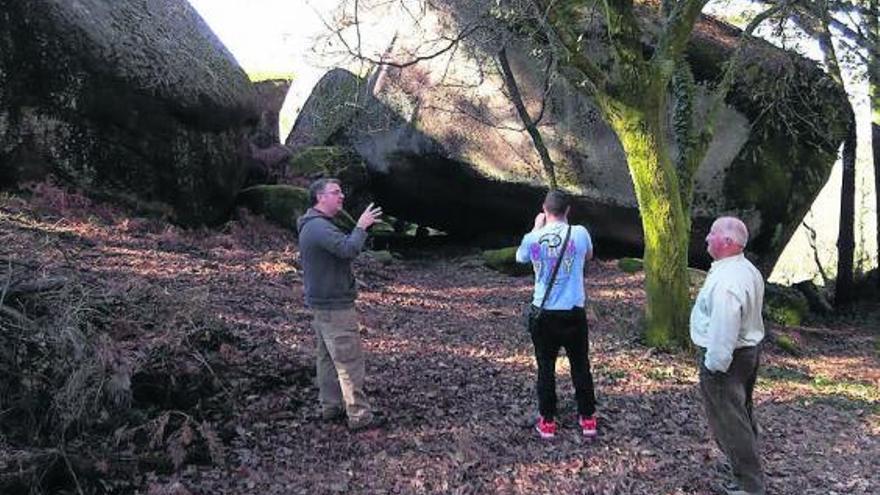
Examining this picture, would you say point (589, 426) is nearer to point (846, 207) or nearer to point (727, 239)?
point (727, 239)

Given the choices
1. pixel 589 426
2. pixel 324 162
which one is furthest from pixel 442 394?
pixel 324 162

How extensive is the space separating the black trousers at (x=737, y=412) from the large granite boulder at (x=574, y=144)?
1032 cm

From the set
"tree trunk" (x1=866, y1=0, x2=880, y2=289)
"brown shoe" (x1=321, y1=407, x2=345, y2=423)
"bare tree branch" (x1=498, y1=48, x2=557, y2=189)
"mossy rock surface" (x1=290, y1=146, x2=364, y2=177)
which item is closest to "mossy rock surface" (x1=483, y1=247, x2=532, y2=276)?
"bare tree branch" (x1=498, y1=48, x2=557, y2=189)

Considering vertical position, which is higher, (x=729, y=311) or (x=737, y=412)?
(x=729, y=311)

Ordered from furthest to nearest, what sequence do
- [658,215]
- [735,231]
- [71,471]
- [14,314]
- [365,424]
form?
[658,215]
[365,424]
[14,314]
[735,231]
[71,471]

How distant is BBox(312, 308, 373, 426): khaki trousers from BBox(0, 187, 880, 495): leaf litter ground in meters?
0.26

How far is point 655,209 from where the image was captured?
9.91 metres

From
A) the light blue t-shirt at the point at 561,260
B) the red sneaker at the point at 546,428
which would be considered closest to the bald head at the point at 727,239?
the light blue t-shirt at the point at 561,260

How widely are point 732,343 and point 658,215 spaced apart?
14.9 feet

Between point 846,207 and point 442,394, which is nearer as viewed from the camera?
point 442,394

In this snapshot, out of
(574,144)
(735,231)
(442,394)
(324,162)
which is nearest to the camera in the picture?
(735,231)

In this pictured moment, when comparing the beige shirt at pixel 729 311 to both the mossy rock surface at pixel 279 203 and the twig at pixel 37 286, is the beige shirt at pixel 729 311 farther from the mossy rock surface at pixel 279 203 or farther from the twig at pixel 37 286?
the mossy rock surface at pixel 279 203

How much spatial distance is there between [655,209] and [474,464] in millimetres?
4757

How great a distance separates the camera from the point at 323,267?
257 inches
